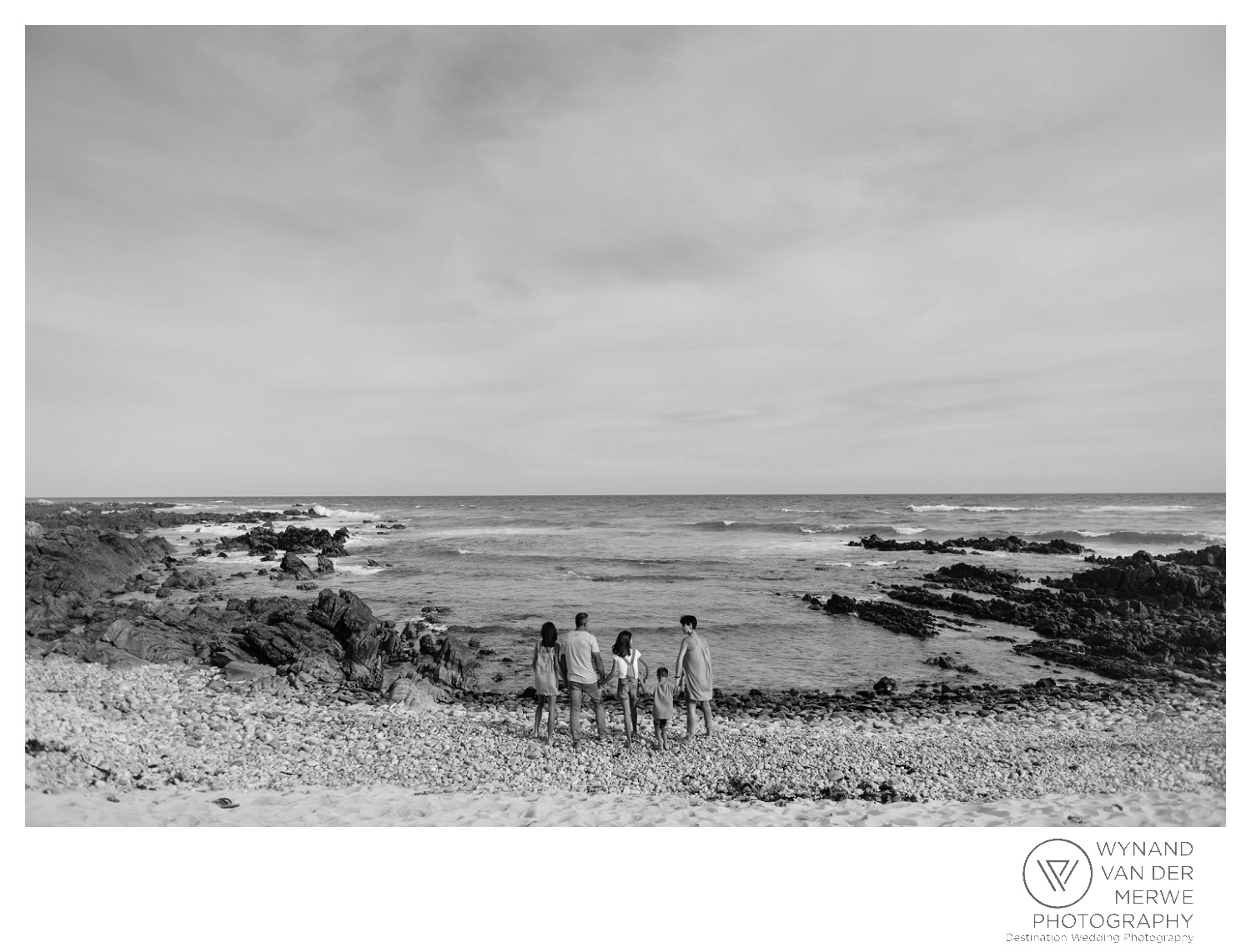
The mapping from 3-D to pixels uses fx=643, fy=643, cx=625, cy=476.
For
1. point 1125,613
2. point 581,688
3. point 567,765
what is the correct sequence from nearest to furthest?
1. point 567,765
2. point 581,688
3. point 1125,613

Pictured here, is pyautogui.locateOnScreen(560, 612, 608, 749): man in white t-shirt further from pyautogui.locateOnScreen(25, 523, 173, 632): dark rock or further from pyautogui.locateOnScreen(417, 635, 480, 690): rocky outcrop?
pyautogui.locateOnScreen(25, 523, 173, 632): dark rock

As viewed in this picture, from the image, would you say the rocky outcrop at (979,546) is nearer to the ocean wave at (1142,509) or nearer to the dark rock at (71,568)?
the ocean wave at (1142,509)

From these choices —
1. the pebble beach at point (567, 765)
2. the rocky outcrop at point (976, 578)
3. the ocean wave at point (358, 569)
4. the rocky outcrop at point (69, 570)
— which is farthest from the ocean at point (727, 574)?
the rocky outcrop at point (69, 570)

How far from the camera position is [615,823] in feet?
19.0

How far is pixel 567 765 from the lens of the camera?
7160 millimetres

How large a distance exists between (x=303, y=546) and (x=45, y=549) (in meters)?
16.6

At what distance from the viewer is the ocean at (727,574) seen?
42.8 ft

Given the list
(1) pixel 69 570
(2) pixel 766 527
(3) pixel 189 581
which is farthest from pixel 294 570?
(2) pixel 766 527

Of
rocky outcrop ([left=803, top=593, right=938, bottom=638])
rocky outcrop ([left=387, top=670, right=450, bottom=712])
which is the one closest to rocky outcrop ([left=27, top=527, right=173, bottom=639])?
rocky outcrop ([left=387, top=670, right=450, bottom=712])
